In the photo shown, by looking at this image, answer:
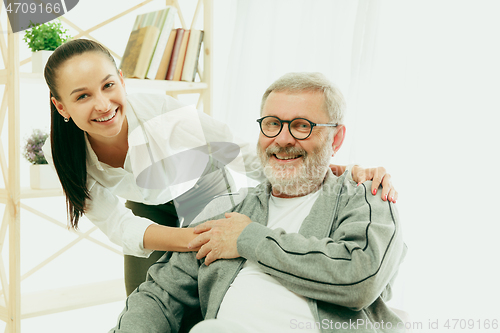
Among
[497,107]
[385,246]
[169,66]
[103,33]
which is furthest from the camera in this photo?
[103,33]

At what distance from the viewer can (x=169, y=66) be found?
2365mm

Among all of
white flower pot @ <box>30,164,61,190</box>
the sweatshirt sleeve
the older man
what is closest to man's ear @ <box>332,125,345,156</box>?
the older man

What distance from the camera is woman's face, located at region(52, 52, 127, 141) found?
1.35 m

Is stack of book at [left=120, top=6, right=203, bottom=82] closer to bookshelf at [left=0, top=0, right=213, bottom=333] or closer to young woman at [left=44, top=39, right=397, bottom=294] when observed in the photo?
bookshelf at [left=0, top=0, right=213, bottom=333]

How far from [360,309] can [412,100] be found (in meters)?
0.89

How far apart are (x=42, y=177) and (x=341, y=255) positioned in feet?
5.19

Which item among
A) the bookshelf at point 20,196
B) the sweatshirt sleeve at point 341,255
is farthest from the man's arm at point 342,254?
the bookshelf at point 20,196

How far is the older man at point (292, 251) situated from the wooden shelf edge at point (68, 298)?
105 centimetres

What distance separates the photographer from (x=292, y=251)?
1104 millimetres

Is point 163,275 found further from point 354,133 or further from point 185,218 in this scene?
Result: point 354,133

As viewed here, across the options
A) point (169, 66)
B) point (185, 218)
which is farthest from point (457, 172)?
point (169, 66)

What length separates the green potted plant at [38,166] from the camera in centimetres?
208

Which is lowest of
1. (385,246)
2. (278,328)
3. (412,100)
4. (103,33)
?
(278,328)

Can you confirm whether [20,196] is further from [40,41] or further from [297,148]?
[297,148]
